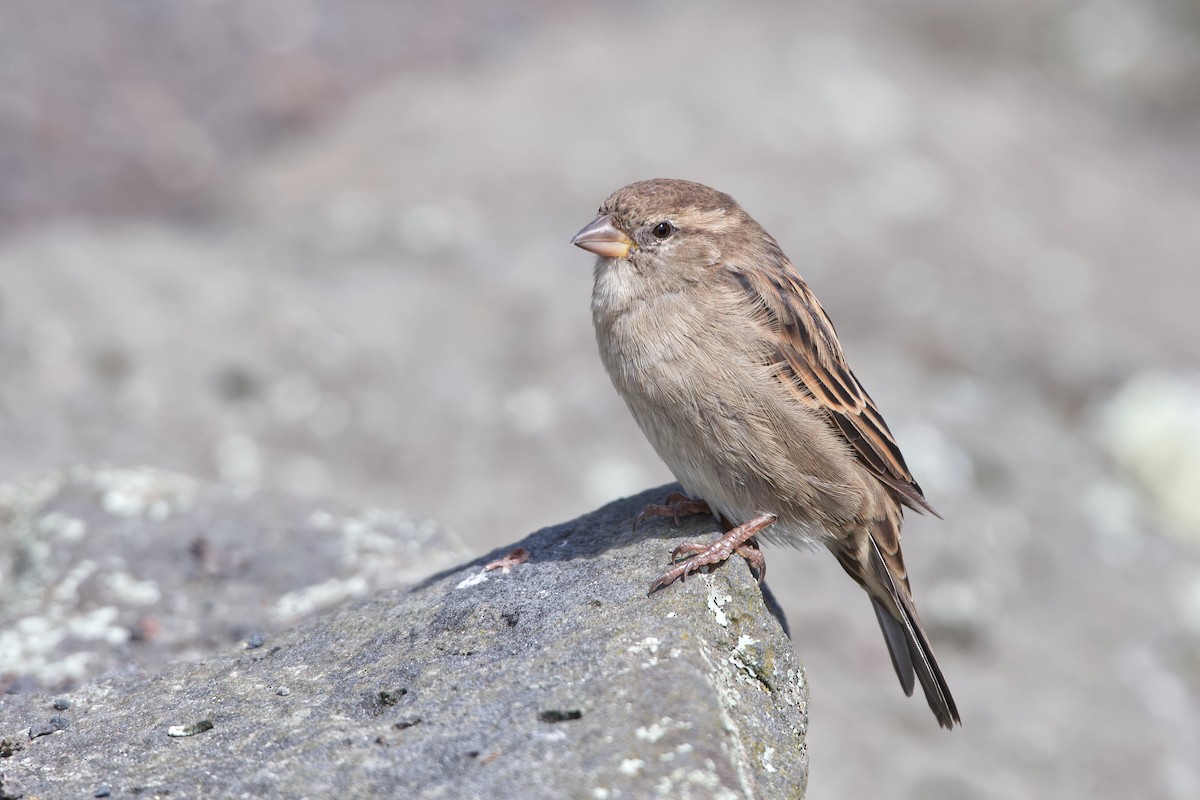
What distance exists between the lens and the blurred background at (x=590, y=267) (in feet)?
26.3

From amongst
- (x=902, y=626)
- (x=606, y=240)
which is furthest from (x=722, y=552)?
(x=606, y=240)

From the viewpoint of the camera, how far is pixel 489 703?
3.75 meters

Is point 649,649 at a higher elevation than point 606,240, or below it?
below

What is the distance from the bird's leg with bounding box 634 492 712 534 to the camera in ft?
16.6

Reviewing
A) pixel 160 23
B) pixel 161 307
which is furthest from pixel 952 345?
pixel 160 23

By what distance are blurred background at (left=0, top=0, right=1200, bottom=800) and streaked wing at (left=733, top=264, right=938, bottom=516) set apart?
219cm

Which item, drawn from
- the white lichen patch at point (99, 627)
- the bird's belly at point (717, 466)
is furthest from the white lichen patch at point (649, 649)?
the white lichen patch at point (99, 627)

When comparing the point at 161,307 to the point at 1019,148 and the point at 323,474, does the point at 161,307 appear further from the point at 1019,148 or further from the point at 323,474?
the point at 1019,148

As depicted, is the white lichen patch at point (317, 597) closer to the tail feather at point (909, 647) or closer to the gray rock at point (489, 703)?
the gray rock at point (489, 703)

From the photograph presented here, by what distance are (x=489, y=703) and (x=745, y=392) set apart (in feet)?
5.60

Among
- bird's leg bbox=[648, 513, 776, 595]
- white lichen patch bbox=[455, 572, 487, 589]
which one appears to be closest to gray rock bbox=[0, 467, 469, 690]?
white lichen patch bbox=[455, 572, 487, 589]

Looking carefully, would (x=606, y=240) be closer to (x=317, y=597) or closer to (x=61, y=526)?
(x=317, y=597)

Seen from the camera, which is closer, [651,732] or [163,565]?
[651,732]

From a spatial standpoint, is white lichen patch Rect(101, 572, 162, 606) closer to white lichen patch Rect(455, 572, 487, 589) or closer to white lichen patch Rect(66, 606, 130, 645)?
white lichen patch Rect(66, 606, 130, 645)
